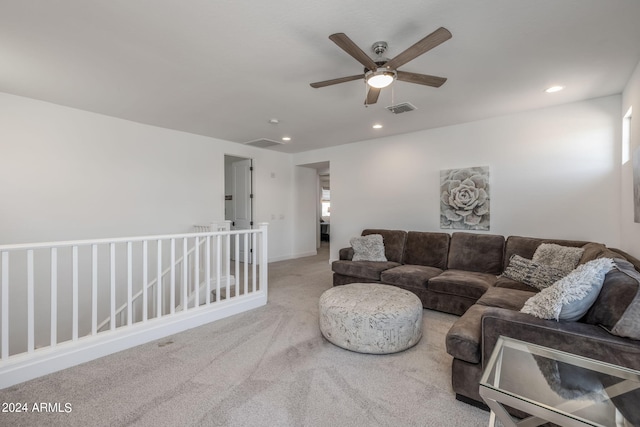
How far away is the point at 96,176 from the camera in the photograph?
13.4 ft

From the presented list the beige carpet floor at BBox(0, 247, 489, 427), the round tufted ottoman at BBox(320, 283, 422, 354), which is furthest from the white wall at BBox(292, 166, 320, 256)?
the round tufted ottoman at BBox(320, 283, 422, 354)

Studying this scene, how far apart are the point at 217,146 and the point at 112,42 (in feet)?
10.7

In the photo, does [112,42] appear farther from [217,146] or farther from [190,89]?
[217,146]

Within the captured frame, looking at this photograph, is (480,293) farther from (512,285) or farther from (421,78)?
(421,78)

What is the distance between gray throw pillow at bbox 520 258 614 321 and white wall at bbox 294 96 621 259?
7.90 ft

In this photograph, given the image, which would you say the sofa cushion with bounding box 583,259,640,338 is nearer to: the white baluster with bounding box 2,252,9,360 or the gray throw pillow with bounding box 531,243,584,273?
the gray throw pillow with bounding box 531,243,584,273

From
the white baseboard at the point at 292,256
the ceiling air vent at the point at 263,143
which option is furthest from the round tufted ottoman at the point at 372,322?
the white baseboard at the point at 292,256

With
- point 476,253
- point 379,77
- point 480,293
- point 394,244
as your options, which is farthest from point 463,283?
point 379,77

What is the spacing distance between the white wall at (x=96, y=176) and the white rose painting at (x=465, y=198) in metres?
4.06

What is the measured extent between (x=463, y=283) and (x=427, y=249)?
106cm

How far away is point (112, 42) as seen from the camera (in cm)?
230

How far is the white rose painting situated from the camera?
429 centimetres

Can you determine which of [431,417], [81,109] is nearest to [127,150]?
[81,109]

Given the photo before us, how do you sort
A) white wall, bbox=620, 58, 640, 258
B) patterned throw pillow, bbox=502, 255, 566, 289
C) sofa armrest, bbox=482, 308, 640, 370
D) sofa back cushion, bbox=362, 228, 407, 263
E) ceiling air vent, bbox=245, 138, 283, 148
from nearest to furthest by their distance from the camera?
A: sofa armrest, bbox=482, 308, 640, 370 → white wall, bbox=620, 58, 640, 258 → patterned throw pillow, bbox=502, 255, 566, 289 → sofa back cushion, bbox=362, 228, 407, 263 → ceiling air vent, bbox=245, 138, 283, 148
